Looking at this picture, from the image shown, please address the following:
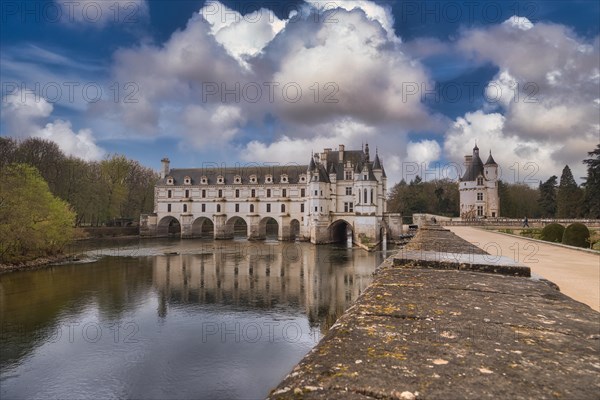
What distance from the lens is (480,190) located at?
50.8 meters

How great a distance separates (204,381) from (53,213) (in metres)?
25.7

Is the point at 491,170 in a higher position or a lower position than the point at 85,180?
higher

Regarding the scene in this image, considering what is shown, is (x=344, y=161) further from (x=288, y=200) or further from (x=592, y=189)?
(x=592, y=189)

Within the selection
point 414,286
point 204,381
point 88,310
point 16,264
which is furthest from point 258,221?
point 414,286

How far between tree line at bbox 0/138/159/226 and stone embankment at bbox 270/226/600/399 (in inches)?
1748

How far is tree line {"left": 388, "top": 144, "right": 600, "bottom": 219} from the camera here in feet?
150

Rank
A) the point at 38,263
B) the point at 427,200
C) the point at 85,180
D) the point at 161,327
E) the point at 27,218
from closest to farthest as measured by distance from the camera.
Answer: the point at 161,327
the point at 27,218
the point at 38,263
the point at 85,180
the point at 427,200

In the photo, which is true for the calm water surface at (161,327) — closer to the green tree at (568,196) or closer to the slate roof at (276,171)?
the slate roof at (276,171)

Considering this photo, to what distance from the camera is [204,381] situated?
33.0 ft

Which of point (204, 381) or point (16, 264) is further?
point (16, 264)

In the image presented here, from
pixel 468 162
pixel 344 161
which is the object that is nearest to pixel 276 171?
pixel 344 161

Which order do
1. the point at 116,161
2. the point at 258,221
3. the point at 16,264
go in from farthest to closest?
the point at 116,161 → the point at 258,221 → the point at 16,264

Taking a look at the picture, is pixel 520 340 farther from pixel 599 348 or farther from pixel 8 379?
pixel 8 379

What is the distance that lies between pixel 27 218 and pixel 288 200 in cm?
3202
